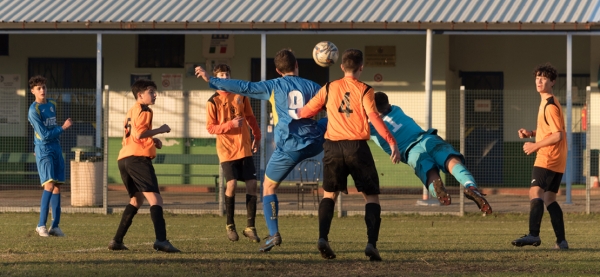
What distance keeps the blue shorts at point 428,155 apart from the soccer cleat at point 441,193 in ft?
0.94

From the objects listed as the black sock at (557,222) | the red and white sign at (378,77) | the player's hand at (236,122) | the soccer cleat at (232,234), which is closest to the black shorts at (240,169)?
the soccer cleat at (232,234)

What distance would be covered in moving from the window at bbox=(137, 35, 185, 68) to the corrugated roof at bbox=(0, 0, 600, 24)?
4.90ft

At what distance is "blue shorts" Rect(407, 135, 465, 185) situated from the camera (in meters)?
10.3

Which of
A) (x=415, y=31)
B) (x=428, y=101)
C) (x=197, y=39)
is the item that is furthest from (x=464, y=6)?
(x=197, y=39)

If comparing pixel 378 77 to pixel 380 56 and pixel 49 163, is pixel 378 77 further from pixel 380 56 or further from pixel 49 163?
pixel 49 163

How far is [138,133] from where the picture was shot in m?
9.82

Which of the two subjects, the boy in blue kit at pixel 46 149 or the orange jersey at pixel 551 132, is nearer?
the orange jersey at pixel 551 132

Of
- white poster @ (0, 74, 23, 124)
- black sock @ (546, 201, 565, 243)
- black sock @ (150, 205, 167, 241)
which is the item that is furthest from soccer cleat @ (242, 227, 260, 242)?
white poster @ (0, 74, 23, 124)

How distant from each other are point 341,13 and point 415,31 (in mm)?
1668

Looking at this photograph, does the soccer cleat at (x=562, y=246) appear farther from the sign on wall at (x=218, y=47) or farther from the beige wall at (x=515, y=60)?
the sign on wall at (x=218, y=47)

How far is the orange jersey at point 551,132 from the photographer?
1027cm

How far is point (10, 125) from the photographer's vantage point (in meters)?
21.8

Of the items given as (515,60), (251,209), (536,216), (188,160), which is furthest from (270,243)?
(515,60)

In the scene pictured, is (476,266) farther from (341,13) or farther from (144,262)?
(341,13)
